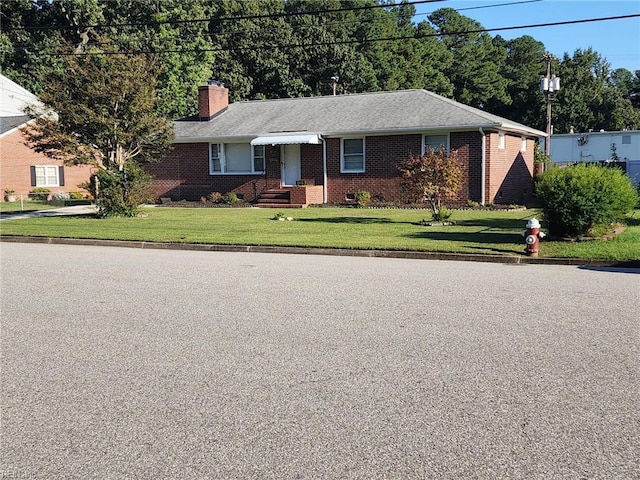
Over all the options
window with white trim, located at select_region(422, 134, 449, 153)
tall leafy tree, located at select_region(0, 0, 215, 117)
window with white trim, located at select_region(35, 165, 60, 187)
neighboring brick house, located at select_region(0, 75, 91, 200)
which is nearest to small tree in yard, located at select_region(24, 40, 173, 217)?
window with white trim, located at select_region(422, 134, 449, 153)

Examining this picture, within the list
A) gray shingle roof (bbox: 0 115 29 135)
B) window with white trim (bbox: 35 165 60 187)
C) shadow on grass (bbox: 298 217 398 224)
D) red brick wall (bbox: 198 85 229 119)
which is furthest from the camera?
window with white trim (bbox: 35 165 60 187)

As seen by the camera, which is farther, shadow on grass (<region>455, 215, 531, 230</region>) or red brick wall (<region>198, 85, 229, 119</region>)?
red brick wall (<region>198, 85, 229, 119</region>)

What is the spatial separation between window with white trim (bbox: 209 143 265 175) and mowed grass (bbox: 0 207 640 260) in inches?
211

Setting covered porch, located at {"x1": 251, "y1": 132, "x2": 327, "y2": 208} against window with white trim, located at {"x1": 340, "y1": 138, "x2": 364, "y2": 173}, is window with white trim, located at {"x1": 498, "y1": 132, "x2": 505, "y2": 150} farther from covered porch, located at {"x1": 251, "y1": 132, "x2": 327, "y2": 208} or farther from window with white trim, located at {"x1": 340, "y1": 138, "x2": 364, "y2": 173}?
covered porch, located at {"x1": 251, "y1": 132, "x2": 327, "y2": 208}

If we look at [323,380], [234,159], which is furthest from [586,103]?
[323,380]

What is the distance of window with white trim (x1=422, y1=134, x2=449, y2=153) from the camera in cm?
2455

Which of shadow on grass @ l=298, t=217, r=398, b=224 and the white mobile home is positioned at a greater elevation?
the white mobile home

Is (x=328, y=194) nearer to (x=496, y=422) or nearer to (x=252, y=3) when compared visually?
(x=496, y=422)

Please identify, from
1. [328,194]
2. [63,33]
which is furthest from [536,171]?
[63,33]

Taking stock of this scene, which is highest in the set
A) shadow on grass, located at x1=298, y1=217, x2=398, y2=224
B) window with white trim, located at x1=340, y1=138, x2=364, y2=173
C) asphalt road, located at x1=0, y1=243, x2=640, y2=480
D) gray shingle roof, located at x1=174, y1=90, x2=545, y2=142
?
gray shingle roof, located at x1=174, y1=90, x2=545, y2=142

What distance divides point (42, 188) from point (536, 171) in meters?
27.3

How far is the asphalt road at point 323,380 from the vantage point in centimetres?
384

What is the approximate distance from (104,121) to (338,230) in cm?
879

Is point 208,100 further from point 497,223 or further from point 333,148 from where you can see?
point 497,223
